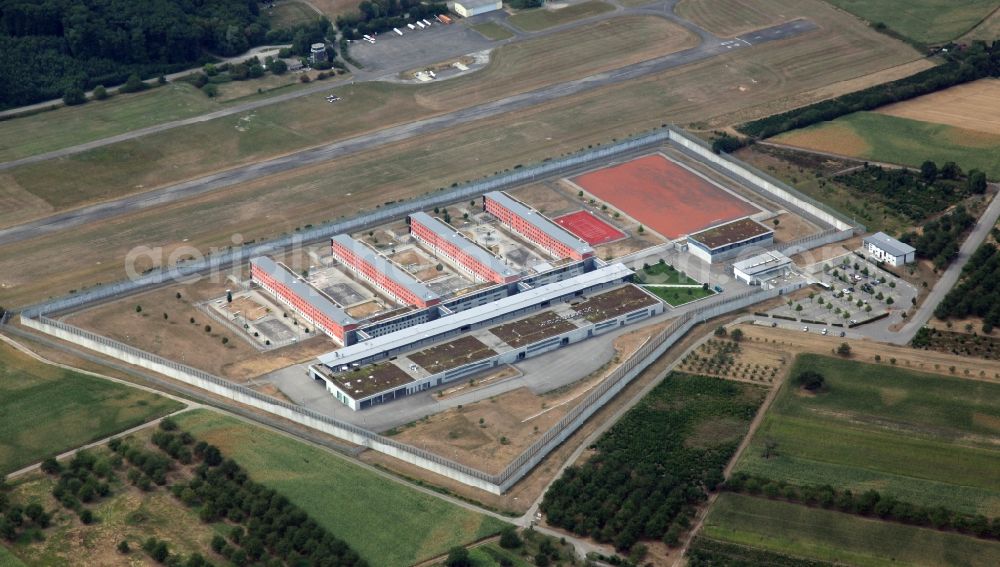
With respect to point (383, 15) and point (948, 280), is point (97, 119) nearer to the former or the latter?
point (383, 15)

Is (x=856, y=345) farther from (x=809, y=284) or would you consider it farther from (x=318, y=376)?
(x=318, y=376)

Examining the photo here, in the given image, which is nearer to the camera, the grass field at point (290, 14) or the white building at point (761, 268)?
the white building at point (761, 268)

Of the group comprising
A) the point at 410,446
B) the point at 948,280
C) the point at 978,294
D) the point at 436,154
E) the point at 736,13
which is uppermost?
the point at 736,13

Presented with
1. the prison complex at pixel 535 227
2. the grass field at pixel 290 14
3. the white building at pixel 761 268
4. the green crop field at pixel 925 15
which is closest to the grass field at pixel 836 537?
the white building at pixel 761 268

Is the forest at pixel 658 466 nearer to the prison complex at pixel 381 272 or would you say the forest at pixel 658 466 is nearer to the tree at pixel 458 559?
the tree at pixel 458 559

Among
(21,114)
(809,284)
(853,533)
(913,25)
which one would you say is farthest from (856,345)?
(21,114)

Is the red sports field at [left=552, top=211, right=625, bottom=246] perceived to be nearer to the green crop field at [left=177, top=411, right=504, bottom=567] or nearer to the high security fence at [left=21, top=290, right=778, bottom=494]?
the high security fence at [left=21, top=290, right=778, bottom=494]

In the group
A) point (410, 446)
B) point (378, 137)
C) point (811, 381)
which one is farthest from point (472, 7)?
point (410, 446)
